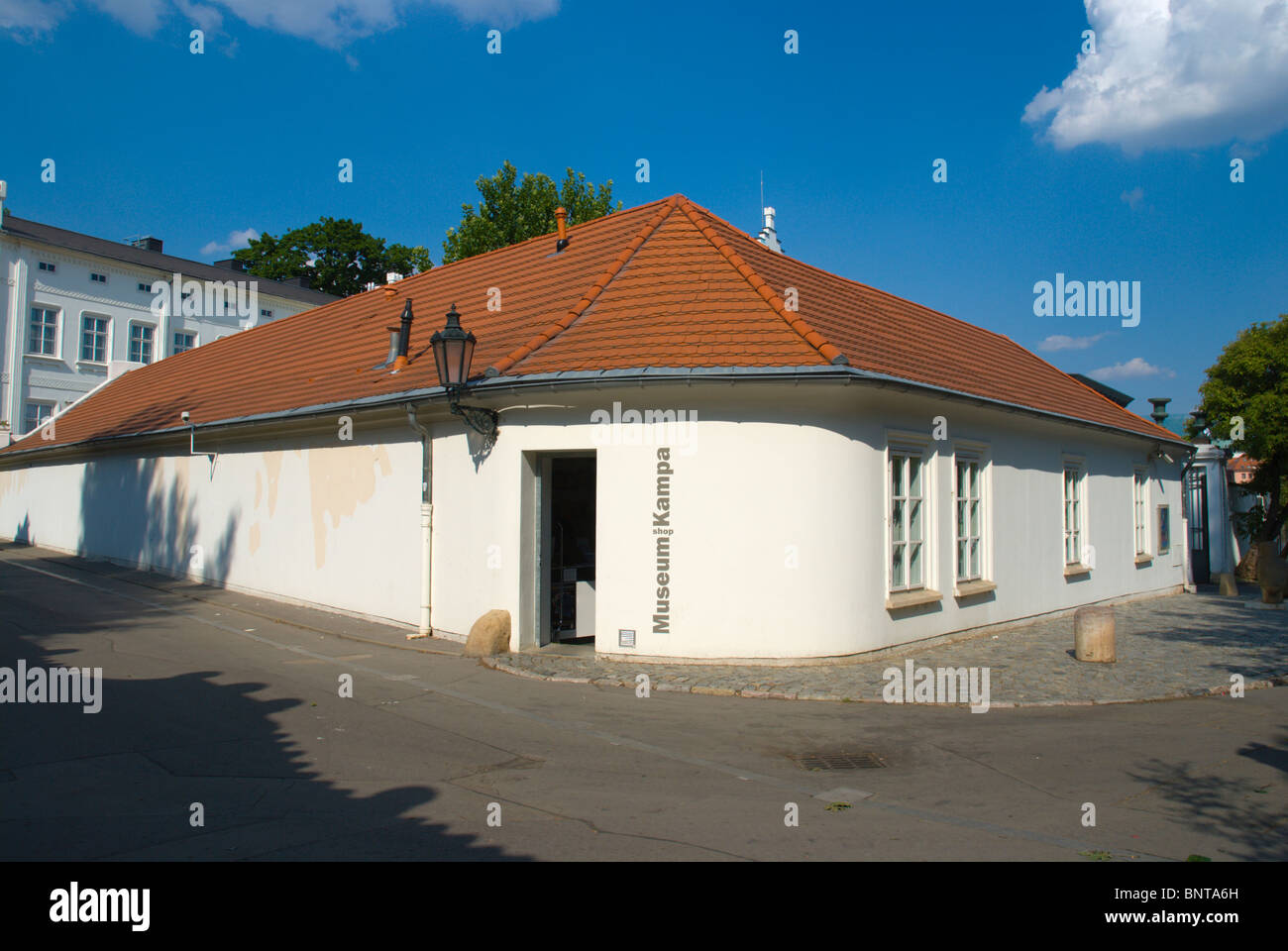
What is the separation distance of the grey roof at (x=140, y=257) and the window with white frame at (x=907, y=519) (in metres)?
39.8

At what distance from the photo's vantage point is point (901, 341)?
14.1 metres

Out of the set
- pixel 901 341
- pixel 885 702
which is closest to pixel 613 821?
pixel 885 702

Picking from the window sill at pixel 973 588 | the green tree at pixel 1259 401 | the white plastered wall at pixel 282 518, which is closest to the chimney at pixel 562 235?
the white plastered wall at pixel 282 518

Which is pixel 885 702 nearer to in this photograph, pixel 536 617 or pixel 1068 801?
pixel 1068 801

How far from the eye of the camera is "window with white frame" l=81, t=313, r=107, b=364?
131 ft

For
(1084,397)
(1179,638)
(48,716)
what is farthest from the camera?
(1084,397)

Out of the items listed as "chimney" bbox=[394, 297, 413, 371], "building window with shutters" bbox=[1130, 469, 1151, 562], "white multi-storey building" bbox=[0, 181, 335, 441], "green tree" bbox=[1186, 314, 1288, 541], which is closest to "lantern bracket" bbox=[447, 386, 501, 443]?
"chimney" bbox=[394, 297, 413, 371]

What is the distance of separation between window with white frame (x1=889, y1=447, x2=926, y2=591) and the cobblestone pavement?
0.91 meters

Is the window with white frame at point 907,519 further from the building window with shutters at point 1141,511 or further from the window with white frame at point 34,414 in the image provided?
the window with white frame at point 34,414

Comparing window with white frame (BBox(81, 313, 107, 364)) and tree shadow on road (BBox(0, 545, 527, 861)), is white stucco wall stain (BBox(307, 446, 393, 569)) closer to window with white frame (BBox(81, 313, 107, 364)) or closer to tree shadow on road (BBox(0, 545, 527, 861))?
tree shadow on road (BBox(0, 545, 527, 861))

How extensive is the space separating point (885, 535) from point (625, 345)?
386 centimetres

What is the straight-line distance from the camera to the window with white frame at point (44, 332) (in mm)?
37812

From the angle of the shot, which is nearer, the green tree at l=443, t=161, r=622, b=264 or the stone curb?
the stone curb

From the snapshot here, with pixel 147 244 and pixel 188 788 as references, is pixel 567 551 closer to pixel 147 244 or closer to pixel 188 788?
pixel 188 788
